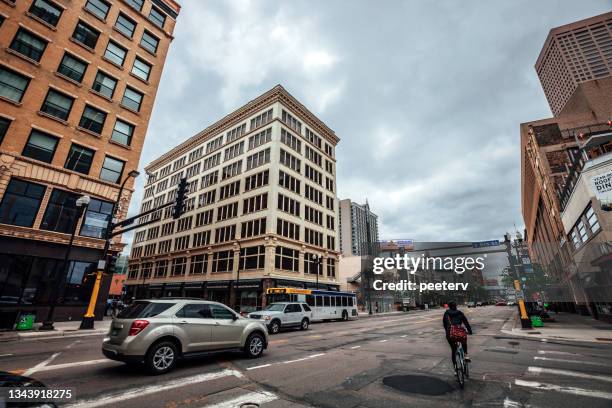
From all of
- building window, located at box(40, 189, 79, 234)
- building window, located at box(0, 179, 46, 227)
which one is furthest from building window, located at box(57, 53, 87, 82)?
building window, located at box(40, 189, 79, 234)

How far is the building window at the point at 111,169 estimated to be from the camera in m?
22.7

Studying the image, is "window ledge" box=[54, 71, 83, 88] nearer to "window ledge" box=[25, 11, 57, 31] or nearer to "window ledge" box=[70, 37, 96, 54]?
"window ledge" box=[70, 37, 96, 54]

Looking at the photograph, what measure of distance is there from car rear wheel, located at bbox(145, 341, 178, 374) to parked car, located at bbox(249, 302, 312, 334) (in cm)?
1025

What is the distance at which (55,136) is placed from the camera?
20.5 m

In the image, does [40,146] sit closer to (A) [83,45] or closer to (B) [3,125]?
(B) [3,125]

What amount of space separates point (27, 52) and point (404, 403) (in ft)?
100

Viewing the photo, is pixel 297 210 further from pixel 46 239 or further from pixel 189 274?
pixel 46 239

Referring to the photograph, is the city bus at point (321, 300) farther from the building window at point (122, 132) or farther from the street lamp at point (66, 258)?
the building window at point (122, 132)

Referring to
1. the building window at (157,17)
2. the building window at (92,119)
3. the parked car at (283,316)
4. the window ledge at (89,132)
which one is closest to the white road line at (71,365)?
the parked car at (283,316)

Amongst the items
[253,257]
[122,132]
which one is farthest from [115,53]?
[253,257]

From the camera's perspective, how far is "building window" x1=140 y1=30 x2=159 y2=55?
90.8 feet

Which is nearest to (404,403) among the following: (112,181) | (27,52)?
(112,181)

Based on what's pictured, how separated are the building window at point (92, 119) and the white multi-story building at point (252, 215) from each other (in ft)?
30.5

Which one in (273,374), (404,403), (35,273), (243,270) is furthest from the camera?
(243,270)
